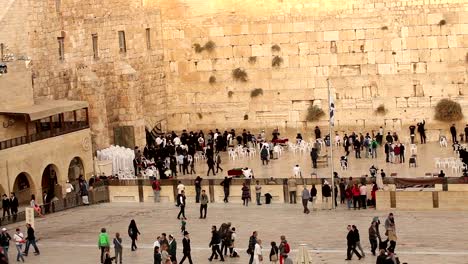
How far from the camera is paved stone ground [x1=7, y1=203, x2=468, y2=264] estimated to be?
33.6 meters

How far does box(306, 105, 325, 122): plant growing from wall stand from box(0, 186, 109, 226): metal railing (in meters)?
11.2

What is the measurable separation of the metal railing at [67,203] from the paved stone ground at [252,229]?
443 millimetres

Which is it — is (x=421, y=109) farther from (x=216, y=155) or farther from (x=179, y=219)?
(x=179, y=219)

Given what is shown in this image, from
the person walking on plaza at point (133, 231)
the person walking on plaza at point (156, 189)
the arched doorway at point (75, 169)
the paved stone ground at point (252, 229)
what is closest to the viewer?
the paved stone ground at point (252, 229)

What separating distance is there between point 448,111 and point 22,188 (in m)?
16.2

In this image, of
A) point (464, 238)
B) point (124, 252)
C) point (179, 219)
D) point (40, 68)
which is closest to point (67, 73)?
point (40, 68)

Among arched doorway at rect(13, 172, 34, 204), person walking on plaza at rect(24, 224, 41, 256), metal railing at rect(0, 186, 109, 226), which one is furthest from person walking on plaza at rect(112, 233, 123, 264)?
arched doorway at rect(13, 172, 34, 204)

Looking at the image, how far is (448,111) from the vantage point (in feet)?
161

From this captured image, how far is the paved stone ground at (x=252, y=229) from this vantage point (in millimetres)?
33562

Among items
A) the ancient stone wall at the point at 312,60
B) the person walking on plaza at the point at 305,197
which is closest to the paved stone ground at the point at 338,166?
the ancient stone wall at the point at 312,60

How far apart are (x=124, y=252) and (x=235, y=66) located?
→ 18793mm

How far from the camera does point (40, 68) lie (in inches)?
1945

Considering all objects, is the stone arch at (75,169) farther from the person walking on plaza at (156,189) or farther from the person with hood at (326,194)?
the person with hood at (326,194)

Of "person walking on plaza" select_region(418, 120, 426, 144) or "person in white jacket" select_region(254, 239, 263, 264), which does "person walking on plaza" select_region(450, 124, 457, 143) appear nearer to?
"person walking on plaza" select_region(418, 120, 426, 144)
